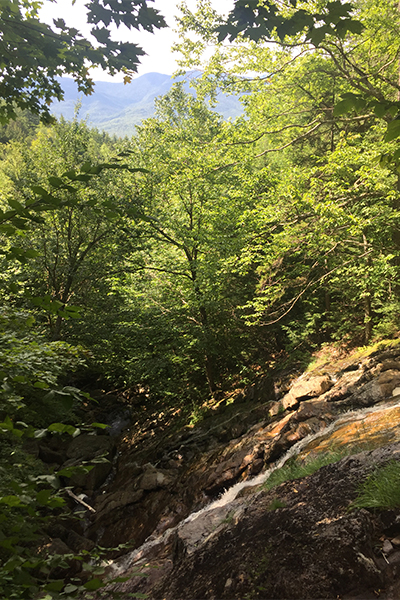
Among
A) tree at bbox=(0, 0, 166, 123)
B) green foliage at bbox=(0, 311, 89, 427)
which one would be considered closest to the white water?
green foliage at bbox=(0, 311, 89, 427)

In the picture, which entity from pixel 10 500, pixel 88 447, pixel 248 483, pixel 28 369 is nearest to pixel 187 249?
pixel 88 447

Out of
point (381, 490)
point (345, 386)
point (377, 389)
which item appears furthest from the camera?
point (345, 386)

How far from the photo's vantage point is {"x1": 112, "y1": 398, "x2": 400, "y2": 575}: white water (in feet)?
23.6

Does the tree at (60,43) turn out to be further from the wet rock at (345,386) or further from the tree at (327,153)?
the wet rock at (345,386)

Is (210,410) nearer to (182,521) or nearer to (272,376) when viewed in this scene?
(272,376)

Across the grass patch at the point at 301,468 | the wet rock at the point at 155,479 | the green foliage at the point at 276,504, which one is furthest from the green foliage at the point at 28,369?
the grass patch at the point at 301,468

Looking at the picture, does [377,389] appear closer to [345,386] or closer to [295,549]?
[345,386]

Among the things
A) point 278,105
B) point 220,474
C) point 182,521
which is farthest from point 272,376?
point 278,105

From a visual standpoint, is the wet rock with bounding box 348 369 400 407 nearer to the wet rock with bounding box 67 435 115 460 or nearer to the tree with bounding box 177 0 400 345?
the tree with bounding box 177 0 400 345

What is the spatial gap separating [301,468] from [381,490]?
→ 8.26ft

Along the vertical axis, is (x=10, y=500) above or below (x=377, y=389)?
above

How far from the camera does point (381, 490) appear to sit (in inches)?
144

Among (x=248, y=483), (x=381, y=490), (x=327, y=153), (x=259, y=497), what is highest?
(x=327, y=153)

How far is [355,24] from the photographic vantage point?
188cm
